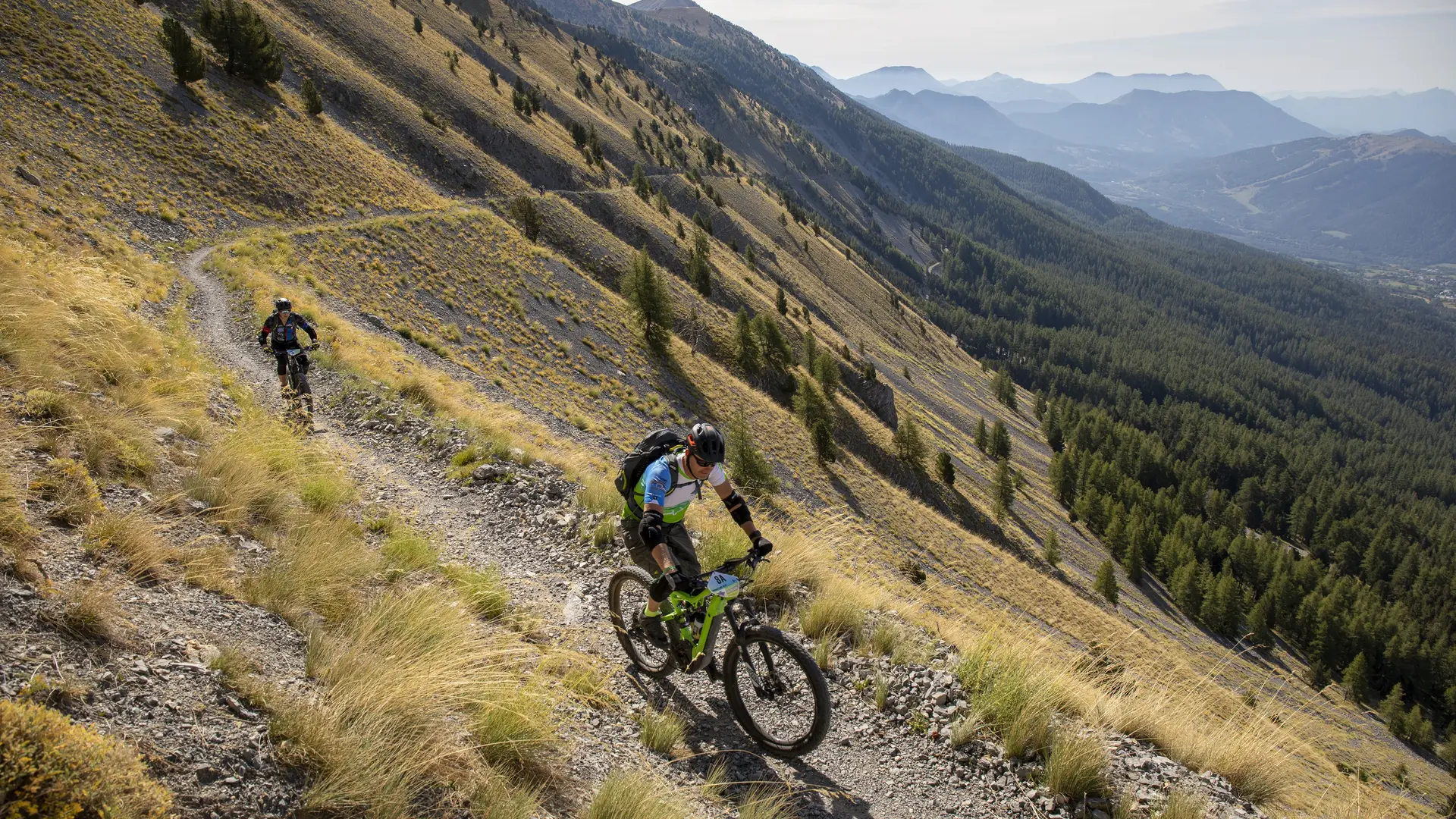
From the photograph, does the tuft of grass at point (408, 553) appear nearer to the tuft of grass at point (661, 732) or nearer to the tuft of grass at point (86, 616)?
the tuft of grass at point (86, 616)

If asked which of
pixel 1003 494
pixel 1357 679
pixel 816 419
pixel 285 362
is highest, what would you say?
pixel 285 362

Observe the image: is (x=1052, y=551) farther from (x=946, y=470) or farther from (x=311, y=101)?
(x=311, y=101)

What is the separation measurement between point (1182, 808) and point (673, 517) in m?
4.48

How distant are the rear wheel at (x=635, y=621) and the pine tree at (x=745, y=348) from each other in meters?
46.2

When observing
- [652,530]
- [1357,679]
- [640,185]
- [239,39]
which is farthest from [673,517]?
[1357,679]

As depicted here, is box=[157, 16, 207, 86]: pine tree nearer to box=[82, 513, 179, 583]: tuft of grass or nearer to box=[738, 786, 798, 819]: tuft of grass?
box=[82, 513, 179, 583]: tuft of grass

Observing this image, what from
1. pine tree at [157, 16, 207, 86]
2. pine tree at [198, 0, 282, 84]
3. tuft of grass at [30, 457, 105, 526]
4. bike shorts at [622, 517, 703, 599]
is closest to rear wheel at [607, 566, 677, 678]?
bike shorts at [622, 517, 703, 599]

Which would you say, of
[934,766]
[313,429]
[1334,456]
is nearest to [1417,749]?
[934,766]

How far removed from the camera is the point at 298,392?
41.7 feet

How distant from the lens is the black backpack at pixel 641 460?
584 centimetres

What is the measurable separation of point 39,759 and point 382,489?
740cm

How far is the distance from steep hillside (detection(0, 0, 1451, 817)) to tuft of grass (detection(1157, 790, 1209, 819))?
0.88 meters

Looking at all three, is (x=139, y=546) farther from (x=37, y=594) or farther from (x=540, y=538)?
(x=540, y=538)

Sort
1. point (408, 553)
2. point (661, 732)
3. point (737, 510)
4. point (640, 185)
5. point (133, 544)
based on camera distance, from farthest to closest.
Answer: point (640, 185), point (408, 553), point (737, 510), point (661, 732), point (133, 544)
